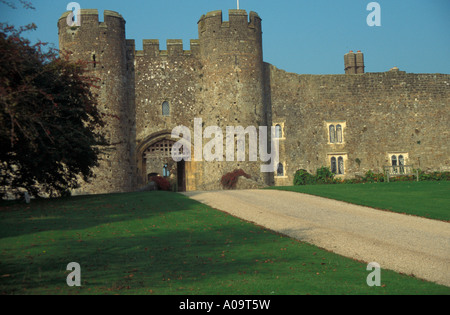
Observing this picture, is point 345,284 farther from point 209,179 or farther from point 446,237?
point 209,179

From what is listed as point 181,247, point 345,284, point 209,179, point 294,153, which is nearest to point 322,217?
point 181,247

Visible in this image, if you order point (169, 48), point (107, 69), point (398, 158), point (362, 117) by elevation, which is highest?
point (169, 48)

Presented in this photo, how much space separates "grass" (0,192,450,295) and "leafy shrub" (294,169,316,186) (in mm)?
18392

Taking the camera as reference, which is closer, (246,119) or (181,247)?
(181,247)

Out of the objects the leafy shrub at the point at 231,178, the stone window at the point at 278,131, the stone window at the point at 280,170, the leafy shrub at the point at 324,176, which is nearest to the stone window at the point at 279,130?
the stone window at the point at 278,131

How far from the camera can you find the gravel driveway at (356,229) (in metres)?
11.7

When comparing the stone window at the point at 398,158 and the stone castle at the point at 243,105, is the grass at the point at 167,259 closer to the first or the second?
the stone castle at the point at 243,105

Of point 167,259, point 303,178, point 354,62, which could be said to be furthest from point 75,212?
point 354,62

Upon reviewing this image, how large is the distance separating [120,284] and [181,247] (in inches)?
129

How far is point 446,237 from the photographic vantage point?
14.8 metres

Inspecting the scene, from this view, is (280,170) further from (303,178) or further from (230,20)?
Result: (230,20)

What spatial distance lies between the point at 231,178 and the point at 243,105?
14.5ft

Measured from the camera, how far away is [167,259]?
36.3 feet
